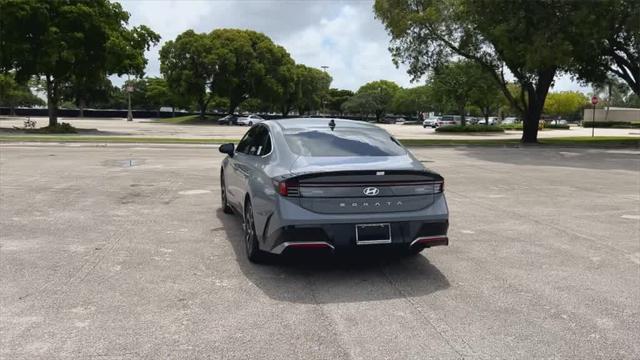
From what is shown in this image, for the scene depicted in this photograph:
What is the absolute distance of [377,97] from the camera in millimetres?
114375

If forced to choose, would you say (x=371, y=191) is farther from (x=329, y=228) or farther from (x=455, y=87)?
(x=455, y=87)

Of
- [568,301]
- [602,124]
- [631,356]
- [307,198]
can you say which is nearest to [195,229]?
[307,198]

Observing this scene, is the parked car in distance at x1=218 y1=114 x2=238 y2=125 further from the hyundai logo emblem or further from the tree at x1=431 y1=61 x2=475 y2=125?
the hyundai logo emblem

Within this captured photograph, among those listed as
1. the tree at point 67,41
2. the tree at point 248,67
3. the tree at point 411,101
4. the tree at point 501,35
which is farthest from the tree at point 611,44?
the tree at point 411,101

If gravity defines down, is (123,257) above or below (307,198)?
below

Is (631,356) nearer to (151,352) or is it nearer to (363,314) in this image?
(363,314)

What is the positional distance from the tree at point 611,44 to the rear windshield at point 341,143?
20513 millimetres

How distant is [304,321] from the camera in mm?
4555

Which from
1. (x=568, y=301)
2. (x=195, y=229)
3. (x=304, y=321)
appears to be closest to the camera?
(x=304, y=321)

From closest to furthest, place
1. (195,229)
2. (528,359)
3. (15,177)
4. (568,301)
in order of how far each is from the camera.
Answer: (528,359), (568,301), (195,229), (15,177)

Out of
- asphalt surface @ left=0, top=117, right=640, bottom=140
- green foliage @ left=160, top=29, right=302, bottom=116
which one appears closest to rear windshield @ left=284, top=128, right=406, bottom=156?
asphalt surface @ left=0, top=117, right=640, bottom=140

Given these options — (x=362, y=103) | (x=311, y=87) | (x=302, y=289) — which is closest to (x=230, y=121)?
(x=311, y=87)

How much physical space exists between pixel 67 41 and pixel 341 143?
3085 centimetres

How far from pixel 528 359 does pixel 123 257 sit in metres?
4.24
